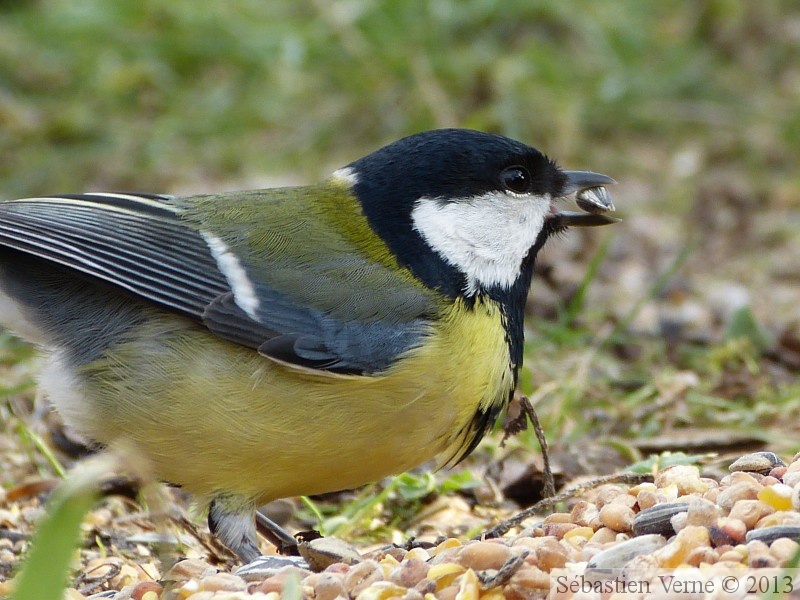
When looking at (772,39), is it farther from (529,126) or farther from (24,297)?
(24,297)

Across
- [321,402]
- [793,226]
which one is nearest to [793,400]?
[321,402]

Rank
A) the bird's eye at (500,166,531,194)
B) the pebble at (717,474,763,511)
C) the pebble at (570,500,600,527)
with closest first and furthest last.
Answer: the pebble at (717,474,763,511) < the pebble at (570,500,600,527) < the bird's eye at (500,166,531,194)

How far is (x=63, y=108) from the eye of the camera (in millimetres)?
6461

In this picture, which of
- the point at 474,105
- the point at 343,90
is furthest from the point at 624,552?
the point at 343,90

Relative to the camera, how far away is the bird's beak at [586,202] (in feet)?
10.6

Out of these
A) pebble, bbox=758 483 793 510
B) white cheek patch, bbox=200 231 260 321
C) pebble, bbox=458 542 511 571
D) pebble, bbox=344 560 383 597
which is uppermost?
white cheek patch, bbox=200 231 260 321

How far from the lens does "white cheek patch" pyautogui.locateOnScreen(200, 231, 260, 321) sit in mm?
A: 2846

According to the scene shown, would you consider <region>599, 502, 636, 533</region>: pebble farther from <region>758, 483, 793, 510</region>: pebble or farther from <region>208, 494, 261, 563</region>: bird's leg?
<region>208, 494, 261, 563</region>: bird's leg

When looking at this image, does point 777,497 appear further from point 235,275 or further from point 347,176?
point 347,176

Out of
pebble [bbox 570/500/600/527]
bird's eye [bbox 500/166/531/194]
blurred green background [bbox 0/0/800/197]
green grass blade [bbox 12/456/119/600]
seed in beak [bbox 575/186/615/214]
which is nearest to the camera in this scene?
green grass blade [bbox 12/456/119/600]

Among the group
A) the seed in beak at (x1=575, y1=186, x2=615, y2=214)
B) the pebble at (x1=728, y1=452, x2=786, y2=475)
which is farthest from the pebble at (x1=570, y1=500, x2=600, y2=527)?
the seed in beak at (x1=575, y1=186, x2=615, y2=214)

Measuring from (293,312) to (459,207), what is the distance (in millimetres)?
536

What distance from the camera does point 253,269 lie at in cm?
294

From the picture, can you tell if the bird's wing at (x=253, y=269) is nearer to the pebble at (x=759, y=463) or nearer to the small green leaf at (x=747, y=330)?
the pebble at (x=759, y=463)
